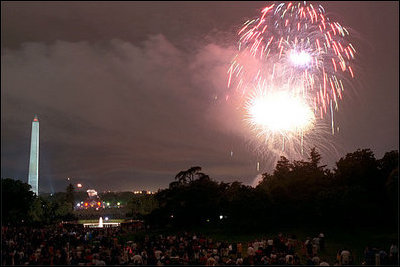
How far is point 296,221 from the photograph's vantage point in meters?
46.5

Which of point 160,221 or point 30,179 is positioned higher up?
point 30,179

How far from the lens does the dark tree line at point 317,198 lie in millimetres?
41219

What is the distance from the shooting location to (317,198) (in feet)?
145

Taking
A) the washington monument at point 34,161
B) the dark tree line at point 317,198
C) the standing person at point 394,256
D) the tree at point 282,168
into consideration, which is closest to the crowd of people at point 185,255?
the standing person at point 394,256

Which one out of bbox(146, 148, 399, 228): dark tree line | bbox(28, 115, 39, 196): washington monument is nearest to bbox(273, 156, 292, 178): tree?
bbox(146, 148, 399, 228): dark tree line

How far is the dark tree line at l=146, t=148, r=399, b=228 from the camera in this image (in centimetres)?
4122

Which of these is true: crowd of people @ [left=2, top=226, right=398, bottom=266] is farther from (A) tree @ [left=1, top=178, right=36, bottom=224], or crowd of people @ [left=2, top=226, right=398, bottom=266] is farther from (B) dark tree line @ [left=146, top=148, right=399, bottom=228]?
(A) tree @ [left=1, top=178, right=36, bottom=224]

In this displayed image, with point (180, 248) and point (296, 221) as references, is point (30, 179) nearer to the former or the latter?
point (296, 221)

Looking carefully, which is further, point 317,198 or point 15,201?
point 15,201

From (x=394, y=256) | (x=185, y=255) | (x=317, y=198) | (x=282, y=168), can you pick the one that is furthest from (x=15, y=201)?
(x=394, y=256)

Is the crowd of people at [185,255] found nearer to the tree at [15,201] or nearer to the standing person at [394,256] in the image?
the standing person at [394,256]

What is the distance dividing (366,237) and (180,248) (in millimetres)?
17055

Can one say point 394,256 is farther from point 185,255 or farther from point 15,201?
point 15,201

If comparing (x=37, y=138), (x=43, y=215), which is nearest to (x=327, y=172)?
(x=43, y=215)
